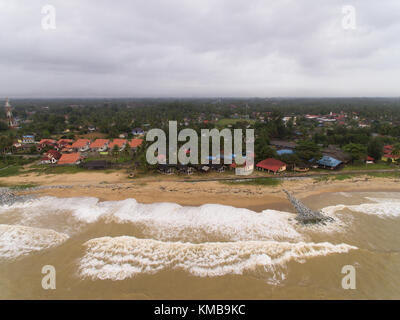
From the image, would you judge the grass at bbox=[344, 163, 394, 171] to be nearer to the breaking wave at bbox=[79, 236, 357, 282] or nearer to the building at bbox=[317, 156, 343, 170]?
the building at bbox=[317, 156, 343, 170]

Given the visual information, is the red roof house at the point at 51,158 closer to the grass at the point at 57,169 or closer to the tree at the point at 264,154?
the grass at the point at 57,169

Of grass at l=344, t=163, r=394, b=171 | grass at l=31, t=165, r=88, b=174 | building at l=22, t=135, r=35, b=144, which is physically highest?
building at l=22, t=135, r=35, b=144

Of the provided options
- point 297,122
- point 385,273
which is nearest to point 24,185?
point 385,273

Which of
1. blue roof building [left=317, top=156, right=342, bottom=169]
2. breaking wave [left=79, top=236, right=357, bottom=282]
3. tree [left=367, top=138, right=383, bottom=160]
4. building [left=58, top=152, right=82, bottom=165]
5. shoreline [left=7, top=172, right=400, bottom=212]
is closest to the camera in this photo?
breaking wave [left=79, top=236, right=357, bottom=282]

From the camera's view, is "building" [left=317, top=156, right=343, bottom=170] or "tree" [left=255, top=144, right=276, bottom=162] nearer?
"building" [left=317, top=156, right=343, bottom=170]

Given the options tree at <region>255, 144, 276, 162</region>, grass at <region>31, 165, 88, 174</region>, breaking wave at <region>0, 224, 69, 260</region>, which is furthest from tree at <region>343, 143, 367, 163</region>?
grass at <region>31, 165, 88, 174</region>

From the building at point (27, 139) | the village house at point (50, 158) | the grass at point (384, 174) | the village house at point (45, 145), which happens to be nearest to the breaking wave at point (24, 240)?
the village house at point (50, 158)

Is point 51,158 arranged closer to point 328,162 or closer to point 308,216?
point 308,216
